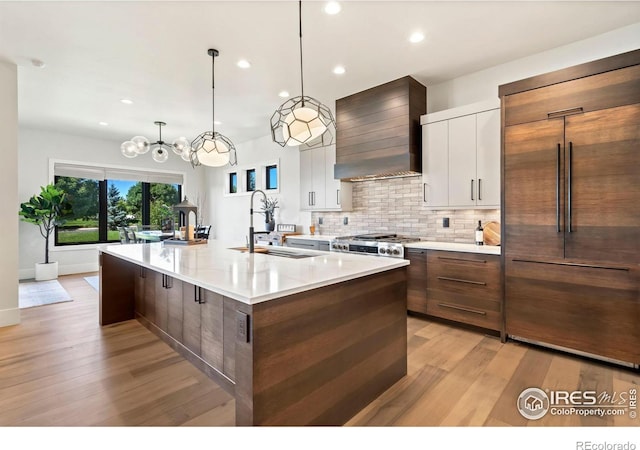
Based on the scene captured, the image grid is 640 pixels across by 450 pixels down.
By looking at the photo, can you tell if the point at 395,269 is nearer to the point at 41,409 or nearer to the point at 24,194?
the point at 41,409

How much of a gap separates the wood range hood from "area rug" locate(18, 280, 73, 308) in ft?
14.1

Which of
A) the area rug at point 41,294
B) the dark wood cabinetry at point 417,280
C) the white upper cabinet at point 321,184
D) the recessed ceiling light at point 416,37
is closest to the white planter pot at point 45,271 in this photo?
the area rug at point 41,294

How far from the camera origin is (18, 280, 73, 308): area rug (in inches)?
170

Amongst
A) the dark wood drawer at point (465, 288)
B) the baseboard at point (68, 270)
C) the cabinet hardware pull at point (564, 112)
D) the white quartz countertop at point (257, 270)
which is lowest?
the baseboard at point (68, 270)

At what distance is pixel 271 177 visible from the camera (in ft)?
21.5

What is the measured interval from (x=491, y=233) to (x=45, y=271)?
23.8 feet

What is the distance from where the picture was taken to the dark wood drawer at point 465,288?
300 cm

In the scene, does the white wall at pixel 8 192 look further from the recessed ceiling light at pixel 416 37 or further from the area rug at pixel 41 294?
the recessed ceiling light at pixel 416 37

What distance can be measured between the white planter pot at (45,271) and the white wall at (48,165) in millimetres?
401

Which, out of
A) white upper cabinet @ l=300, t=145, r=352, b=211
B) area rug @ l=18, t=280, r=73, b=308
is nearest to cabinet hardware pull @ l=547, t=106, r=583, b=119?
white upper cabinet @ l=300, t=145, r=352, b=211

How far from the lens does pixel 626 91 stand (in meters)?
2.33

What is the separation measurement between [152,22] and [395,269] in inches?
110

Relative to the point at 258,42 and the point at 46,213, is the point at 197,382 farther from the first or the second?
the point at 46,213

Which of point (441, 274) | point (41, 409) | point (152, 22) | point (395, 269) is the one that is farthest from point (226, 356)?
point (152, 22)
